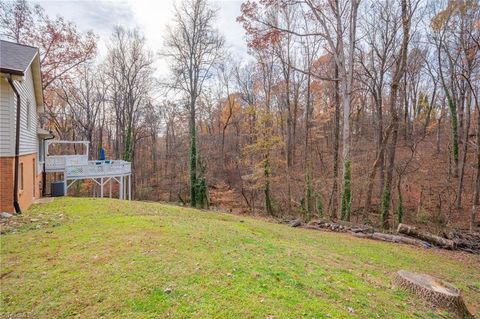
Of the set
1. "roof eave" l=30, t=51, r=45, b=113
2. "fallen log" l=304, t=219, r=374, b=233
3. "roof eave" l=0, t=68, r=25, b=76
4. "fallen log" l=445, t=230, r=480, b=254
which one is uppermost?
"roof eave" l=30, t=51, r=45, b=113

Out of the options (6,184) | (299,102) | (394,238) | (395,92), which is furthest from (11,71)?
(299,102)

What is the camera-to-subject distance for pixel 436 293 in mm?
4527

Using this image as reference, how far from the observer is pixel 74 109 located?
2680 cm

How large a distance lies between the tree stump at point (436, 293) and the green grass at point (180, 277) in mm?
216

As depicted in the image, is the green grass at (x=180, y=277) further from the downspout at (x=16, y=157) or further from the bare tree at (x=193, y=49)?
Answer: the bare tree at (x=193, y=49)

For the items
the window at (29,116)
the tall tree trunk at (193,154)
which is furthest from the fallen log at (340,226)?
the window at (29,116)

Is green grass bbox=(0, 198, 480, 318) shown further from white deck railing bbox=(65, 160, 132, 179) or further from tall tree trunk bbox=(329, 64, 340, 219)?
tall tree trunk bbox=(329, 64, 340, 219)

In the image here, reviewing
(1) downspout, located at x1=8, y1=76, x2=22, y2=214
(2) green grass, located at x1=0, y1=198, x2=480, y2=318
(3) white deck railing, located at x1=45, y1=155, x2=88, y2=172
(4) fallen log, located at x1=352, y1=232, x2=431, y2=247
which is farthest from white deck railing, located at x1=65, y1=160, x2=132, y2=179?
(4) fallen log, located at x1=352, y1=232, x2=431, y2=247

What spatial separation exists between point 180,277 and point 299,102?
815 inches

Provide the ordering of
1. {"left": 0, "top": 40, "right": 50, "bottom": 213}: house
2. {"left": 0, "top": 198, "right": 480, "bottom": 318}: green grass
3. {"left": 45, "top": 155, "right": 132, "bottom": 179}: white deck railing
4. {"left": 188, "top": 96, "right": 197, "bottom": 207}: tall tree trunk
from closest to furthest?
{"left": 0, "top": 198, "right": 480, "bottom": 318}: green grass → {"left": 0, "top": 40, "right": 50, "bottom": 213}: house → {"left": 45, "top": 155, "right": 132, "bottom": 179}: white deck railing → {"left": 188, "top": 96, "right": 197, "bottom": 207}: tall tree trunk

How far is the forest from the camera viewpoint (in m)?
13.8

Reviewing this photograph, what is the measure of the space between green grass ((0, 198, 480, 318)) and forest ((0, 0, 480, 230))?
8.04 m

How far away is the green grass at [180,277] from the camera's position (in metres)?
3.45

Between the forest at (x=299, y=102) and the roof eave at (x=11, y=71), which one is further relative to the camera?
the forest at (x=299, y=102)
